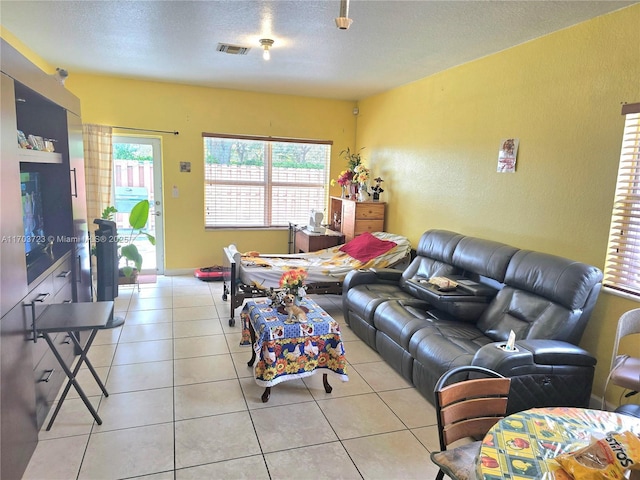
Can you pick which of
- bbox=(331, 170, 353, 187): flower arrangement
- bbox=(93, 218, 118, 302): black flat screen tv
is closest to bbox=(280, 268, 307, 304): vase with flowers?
bbox=(93, 218, 118, 302): black flat screen tv

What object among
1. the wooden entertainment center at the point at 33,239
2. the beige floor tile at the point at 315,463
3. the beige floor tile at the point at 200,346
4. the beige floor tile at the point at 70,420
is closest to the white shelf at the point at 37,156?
the wooden entertainment center at the point at 33,239

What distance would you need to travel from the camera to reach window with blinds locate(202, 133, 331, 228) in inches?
238

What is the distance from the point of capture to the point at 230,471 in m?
2.14

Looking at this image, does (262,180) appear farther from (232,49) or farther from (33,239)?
(33,239)

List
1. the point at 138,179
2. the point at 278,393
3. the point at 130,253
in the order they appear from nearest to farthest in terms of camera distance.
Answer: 1. the point at 278,393
2. the point at 130,253
3. the point at 138,179

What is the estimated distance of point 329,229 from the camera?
6062 mm

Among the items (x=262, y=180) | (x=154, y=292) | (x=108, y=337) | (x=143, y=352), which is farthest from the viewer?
(x=262, y=180)

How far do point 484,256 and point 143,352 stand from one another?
302cm

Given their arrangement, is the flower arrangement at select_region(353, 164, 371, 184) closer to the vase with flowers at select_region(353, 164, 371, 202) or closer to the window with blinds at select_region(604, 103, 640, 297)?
the vase with flowers at select_region(353, 164, 371, 202)

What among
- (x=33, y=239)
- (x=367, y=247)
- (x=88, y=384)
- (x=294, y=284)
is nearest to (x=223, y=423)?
(x=294, y=284)

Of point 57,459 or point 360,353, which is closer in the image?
point 57,459

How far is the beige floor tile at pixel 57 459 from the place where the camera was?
207 cm

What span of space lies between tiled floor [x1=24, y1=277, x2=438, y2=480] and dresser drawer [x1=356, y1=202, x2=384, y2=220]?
6.94 feet

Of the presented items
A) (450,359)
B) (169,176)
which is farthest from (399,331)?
(169,176)
